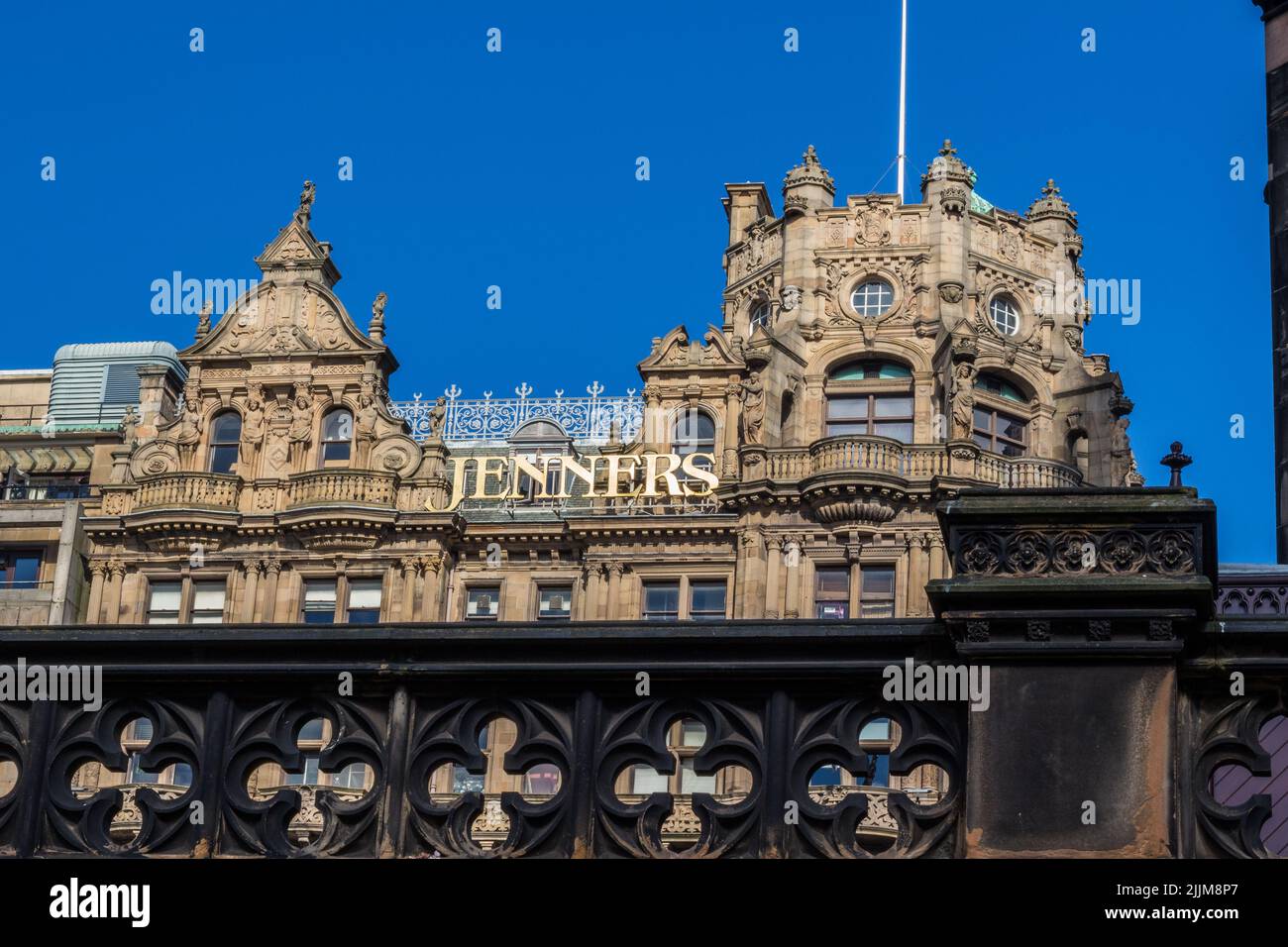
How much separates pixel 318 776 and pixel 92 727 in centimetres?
3662

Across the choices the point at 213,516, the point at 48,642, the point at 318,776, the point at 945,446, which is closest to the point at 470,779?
the point at 318,776

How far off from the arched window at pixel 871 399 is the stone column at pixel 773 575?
302 centimetres

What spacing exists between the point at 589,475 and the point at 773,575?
498 centimetres

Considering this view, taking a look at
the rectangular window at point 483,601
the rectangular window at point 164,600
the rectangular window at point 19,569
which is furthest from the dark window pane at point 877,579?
the rectangular window at point 19,569

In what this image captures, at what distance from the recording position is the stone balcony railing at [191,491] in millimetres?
49125

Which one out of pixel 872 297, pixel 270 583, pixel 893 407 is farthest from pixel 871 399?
pixel 270 583

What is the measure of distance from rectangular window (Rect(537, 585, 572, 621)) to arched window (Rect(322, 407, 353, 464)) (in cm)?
513

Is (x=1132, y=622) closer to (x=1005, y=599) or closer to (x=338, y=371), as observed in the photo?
(x=1005, y=599)

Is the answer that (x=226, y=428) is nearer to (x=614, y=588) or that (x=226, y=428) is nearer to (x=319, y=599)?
(x=319, y=599)

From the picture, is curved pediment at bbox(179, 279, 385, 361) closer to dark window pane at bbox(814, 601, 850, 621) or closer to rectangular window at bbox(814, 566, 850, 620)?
rectangular window at bbox(814, 566, 850, 620)

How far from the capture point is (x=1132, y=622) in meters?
10.1

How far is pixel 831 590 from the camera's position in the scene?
153 ft

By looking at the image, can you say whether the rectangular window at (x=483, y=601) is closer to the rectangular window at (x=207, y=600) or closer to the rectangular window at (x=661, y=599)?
the rectangular window at (x=661, y=599)

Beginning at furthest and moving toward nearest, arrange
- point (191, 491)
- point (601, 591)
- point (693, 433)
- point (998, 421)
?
point (693, 433)
point (998, 421)
point (191, 491)
point (601, 591)
